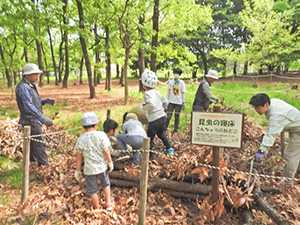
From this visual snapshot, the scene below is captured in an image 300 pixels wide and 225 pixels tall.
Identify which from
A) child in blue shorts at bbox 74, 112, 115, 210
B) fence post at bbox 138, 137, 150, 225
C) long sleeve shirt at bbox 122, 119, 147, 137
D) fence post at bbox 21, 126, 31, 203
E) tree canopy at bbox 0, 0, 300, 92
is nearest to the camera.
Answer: fence post at bbox 138, 137, 150, 225

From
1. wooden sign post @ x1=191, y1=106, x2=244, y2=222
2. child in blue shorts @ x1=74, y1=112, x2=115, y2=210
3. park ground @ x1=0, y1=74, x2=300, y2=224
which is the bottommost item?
park ground @ x1=0, y1=74, x2=300, y2=224

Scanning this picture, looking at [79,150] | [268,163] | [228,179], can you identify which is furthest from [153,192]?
[268,163]

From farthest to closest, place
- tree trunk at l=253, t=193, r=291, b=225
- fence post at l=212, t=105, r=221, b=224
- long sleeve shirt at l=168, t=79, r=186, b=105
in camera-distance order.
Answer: long sleeve shirt at l=168, t=79, r=186, b=105 < fence post at l=212, t=105, r=221, b=224 < tree trunk at l=253, t=193, r=291, b=225

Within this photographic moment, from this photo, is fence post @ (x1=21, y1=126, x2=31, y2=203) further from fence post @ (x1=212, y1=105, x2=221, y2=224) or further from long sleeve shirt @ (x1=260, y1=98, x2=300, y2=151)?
long sleeve shirt @ (x1=260, y1=98, x2=300, y2=151)

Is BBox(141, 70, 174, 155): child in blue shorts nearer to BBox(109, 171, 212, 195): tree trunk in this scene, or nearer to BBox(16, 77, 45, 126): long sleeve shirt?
BBox(109, 171, 212, 195): tree trunk

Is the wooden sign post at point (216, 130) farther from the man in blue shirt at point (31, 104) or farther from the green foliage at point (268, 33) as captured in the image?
the green foliage at point (268, 33)

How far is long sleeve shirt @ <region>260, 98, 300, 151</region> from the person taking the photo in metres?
3.27

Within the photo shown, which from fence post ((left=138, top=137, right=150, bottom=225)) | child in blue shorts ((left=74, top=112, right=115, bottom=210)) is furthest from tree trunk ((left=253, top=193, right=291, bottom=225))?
child in blue shorts ((left=74, top=112, right=115, bottom=210))

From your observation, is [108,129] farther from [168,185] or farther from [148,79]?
[168,185]

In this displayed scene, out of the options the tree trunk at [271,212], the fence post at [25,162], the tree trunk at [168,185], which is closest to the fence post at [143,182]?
the tree trunk at [168,185]

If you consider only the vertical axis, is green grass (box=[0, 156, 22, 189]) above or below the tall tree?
below

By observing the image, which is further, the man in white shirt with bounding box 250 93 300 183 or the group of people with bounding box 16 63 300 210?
the man in white shirt with bounding box 250 93 300 183

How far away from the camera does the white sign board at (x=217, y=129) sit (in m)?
2.71

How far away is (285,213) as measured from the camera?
9.64ft
